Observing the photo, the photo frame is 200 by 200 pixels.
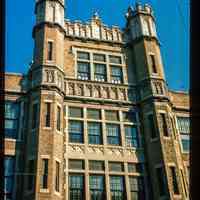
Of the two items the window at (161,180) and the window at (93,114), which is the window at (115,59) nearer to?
the window at (93,114)

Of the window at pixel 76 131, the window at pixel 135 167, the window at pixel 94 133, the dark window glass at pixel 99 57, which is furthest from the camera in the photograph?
the dark window glass at pixel 99 57

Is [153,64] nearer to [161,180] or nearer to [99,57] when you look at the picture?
[99,57]

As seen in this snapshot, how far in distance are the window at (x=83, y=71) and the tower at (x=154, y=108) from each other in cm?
334

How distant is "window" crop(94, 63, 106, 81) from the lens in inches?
977

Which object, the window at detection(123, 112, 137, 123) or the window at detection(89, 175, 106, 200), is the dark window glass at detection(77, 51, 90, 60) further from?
the window at detection(89, 175, 106, 200)

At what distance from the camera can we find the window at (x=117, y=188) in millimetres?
20031

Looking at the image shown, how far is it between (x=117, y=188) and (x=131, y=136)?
3.50 meters

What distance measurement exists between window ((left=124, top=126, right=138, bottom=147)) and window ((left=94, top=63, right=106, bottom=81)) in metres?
3.99

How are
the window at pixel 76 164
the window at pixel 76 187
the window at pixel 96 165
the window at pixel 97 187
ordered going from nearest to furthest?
the window at pixel 76 187 → the window at pixel 97 187 → the window at pixel 76 164 → the window at pixel 96 165

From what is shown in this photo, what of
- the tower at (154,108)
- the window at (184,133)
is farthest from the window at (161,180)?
the window at (184,133)

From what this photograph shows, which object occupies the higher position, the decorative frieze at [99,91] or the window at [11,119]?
the decorative frieze at [99,91]

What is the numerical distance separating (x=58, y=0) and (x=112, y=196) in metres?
14.0

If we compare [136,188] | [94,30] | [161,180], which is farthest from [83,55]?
[161,180]

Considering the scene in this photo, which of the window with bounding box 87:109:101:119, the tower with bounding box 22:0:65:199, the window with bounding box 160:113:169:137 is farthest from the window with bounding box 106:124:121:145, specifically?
the tower with bounding box 22:0:65:199
